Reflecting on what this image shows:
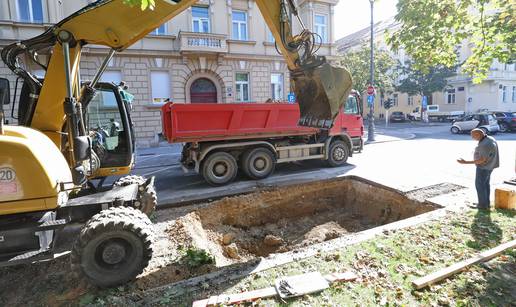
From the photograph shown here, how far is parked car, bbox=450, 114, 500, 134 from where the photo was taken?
62.4 feet

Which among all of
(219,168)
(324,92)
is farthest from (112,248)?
(219,168)

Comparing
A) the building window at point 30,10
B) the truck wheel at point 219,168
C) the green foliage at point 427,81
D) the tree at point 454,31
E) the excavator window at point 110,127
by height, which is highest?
the building window at point 30,10

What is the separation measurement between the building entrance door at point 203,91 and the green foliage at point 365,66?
53.5 ft

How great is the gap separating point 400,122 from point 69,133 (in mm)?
36146

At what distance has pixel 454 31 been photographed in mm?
6320

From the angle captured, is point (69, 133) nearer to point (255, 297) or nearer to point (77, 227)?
point (77, 227)

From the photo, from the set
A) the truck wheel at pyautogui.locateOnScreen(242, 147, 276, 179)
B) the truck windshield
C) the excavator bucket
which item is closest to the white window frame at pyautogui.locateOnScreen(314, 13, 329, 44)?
the truck windshield

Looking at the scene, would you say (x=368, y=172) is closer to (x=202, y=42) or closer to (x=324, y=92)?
(x=324, y=92)

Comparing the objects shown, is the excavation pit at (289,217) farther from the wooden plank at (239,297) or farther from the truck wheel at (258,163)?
the truck wheel at (258,163)

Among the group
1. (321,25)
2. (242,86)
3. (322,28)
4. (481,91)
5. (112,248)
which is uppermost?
(321,25)

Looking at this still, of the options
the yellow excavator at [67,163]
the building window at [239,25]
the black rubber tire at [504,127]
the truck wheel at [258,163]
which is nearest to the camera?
the yellow excavator at [67,163]

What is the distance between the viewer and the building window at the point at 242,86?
1920cm

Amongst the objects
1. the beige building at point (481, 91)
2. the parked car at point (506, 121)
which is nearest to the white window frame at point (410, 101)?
the beige building at point (481, 91)

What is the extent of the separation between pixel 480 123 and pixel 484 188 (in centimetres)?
1764
